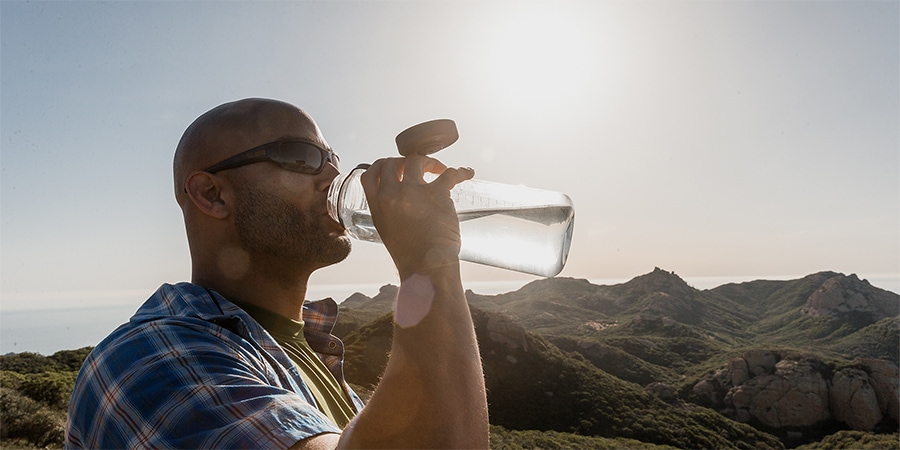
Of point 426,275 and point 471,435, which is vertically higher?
point 426,275

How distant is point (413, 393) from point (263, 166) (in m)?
1.81

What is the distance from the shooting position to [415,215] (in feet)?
5.40

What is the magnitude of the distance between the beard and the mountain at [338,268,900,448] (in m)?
29.0

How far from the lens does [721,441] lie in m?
59.7

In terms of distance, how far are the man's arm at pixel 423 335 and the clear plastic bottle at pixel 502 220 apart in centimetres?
105

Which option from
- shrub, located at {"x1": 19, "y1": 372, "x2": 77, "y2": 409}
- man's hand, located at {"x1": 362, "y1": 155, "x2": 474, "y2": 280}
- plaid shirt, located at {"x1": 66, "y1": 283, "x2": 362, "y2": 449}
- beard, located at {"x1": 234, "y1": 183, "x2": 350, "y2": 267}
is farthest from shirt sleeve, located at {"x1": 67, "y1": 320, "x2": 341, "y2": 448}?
shrub, located at {"x1": 19, "y1": 372, "x2": 77, "y2": 409}

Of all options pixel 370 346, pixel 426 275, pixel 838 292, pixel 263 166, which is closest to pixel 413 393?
pixel 426 275

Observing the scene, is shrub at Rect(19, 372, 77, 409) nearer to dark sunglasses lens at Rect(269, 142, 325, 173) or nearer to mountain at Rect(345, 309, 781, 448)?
dark sunglasses lens at Rect(269, 142, 325, 173)

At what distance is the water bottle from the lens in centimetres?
281

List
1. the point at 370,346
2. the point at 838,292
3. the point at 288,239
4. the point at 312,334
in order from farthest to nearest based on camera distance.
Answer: the point at 838,292, the point at 370,346, the point at 312,334, the point at 288,239

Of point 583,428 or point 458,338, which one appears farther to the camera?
point 583,428

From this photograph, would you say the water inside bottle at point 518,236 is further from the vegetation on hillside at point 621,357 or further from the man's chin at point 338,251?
the vegetation on hillside at point 621,357

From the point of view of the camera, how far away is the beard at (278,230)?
9.12 ft

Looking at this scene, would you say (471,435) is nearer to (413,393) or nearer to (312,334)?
(413,393)
